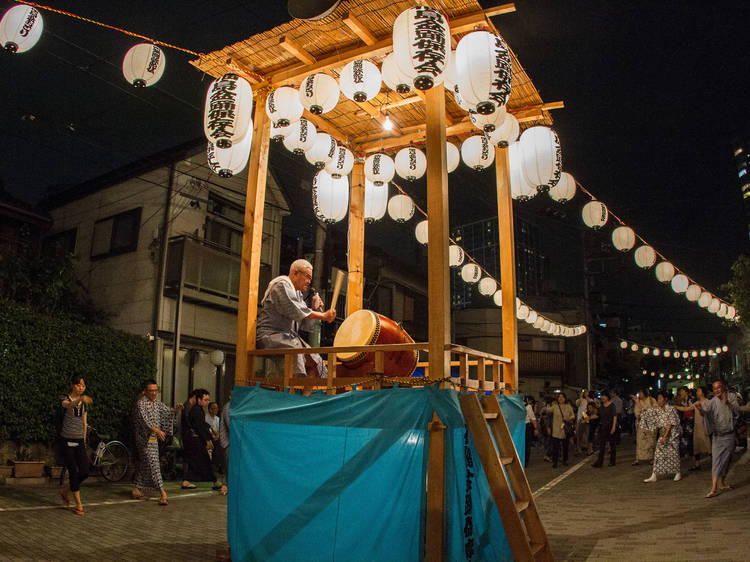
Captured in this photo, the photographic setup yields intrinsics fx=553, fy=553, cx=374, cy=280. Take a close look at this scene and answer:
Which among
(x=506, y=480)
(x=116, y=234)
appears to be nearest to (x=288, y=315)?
(x=506, y=480)

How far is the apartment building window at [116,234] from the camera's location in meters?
A: 20.6

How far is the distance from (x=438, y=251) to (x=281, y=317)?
2522 mm

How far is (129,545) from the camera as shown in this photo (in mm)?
6801

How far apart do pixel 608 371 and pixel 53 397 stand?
52.5 meters

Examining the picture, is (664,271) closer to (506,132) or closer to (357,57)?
(506,132)

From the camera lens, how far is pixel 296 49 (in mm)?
6902

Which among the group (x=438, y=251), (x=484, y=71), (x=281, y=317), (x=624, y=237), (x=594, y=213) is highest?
(x=594, y=213)

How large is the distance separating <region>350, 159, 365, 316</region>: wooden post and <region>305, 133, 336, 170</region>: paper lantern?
2.36 feet

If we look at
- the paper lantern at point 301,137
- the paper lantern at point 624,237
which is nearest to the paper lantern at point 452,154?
the paper lantern at point 301,137

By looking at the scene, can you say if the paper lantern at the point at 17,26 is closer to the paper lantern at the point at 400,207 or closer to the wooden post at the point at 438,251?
the wooden post at the point at 438,251

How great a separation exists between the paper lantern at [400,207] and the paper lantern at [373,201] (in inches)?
50.4

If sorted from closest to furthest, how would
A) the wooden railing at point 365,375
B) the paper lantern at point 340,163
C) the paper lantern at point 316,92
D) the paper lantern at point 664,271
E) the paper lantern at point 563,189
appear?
1. the wooden railing at point 365,375
2. the paper lantern at point 316,92
3. the paper lantern at point 340,163
4. the paper lantern at point 563,189
5. the paper lantern at point 664,271

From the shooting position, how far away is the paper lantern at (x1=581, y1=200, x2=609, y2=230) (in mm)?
13131

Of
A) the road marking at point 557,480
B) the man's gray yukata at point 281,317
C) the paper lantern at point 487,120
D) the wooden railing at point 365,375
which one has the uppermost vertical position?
the paper lantern at point 487,120
